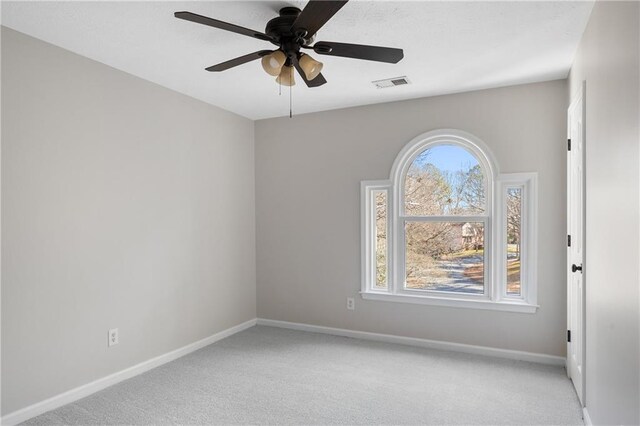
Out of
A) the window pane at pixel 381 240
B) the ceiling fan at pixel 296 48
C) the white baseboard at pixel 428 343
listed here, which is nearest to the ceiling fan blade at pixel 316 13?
the ceiling fan at pixel 296 48

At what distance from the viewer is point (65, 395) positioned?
2717 millimetres

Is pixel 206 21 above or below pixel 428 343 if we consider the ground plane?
above

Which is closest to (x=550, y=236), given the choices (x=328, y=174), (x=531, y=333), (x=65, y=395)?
(x=531, y=333)

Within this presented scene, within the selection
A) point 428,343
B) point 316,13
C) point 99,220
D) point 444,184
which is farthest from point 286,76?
point 428,343

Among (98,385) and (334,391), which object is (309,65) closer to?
(334,391)

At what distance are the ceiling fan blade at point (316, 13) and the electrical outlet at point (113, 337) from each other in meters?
2.55

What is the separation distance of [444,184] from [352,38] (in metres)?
1.82

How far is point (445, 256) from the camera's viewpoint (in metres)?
3.88

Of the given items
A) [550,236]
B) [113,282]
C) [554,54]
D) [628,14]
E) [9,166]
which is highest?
[554,54]

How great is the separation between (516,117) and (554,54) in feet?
2.38

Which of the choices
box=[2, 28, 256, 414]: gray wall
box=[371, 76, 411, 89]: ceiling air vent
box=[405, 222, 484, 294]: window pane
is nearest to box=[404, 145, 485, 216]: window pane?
box=[405, 222, 484, 294]: window pane

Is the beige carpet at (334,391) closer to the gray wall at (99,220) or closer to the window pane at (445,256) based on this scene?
the gray wall at (99,220)

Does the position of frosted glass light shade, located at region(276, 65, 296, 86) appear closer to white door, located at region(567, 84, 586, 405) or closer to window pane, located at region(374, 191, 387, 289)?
white door, located at region(567, 84, 586, 405)

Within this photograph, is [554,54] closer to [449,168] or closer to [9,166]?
[449,168]
